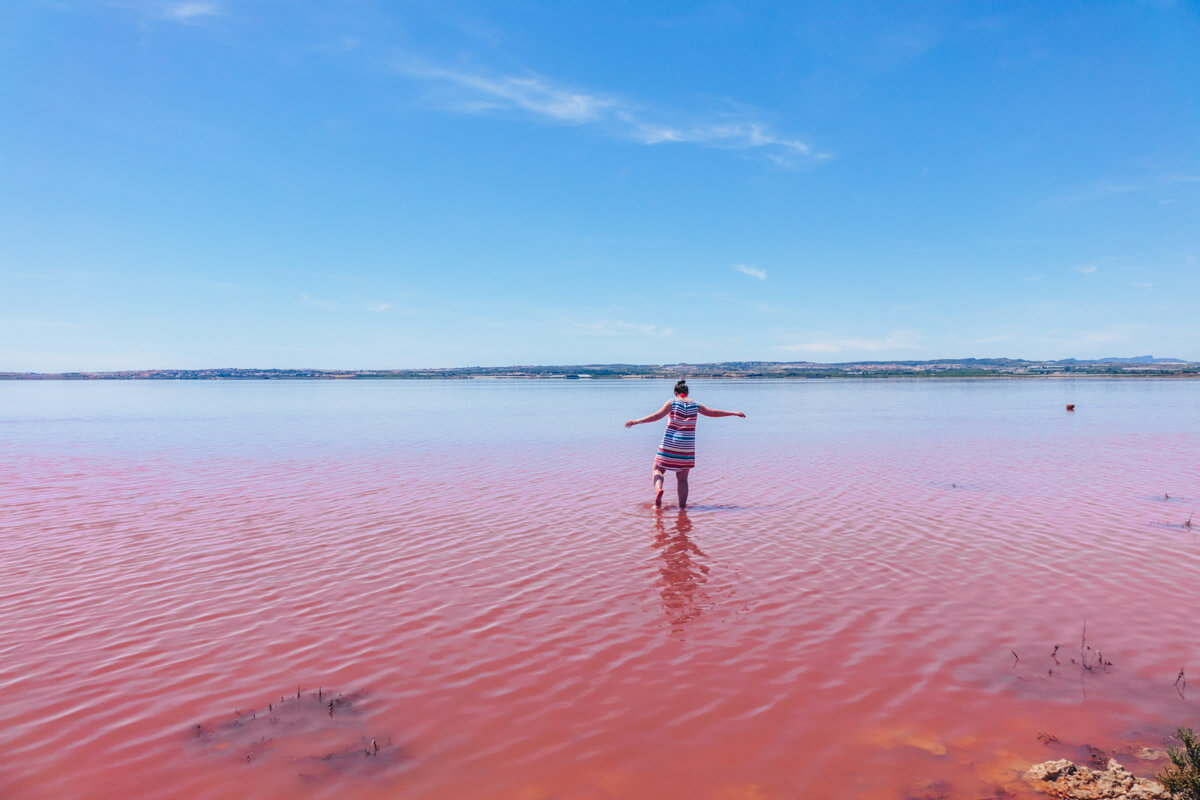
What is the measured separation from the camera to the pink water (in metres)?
4.43

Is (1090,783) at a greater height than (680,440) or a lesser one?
lesser

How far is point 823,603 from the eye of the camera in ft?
23.8

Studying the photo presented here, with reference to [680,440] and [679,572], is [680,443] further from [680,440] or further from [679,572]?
[679,572]

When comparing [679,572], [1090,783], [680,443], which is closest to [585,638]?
[679,572]

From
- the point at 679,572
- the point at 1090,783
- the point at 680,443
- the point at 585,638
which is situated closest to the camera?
the point at 1090,783

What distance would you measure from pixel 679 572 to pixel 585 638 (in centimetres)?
237

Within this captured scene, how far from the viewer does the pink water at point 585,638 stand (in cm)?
443

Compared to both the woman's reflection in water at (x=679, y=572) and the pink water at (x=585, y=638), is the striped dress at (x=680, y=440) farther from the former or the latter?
the woman's reflection in water at (x=679, y=572)

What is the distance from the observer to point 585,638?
6367 mm

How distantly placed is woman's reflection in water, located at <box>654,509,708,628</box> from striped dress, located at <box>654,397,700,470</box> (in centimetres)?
128

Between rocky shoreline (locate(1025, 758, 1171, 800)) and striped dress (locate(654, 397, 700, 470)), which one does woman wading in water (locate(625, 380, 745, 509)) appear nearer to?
striped dress (locate(654, 397, 700, 470))

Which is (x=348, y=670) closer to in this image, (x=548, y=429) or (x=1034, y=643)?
(x=1034, y=643)

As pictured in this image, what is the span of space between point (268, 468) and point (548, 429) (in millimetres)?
13829

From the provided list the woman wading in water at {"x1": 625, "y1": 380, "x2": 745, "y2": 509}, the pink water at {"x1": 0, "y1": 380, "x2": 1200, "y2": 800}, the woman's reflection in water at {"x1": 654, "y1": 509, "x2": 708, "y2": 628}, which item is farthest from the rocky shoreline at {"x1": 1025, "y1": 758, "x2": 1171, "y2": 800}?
the woman wading in water at {"x1": 625, "y1": 380, "x2": 745, "y2": 509}
